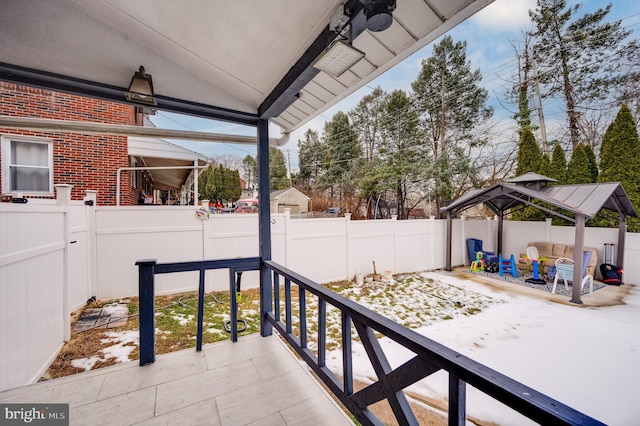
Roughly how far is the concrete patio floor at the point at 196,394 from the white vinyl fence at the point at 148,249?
59 cm

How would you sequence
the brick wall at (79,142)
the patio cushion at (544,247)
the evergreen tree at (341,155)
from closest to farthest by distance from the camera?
the brick wall at (79,142) → the patio cushion at (544,247) → the evergreen tree at (341,155)

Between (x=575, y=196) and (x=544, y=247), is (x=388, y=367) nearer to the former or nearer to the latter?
(x=575, y=196)

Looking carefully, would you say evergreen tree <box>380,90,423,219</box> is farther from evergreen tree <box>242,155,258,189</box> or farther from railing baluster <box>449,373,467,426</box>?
evergreen tree <box>242,155,258,189</box>

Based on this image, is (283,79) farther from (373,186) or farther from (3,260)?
(373,186)

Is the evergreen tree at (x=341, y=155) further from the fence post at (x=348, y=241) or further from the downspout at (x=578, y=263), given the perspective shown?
the downspout at (x=578, y=263)

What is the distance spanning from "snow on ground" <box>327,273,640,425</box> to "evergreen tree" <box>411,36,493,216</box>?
6.81 m

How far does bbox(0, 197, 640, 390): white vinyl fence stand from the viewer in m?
2.09

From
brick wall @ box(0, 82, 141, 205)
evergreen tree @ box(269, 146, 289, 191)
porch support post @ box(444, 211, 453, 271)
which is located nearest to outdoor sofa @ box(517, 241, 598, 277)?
porch support post @ box(444, 211, 453, 271)

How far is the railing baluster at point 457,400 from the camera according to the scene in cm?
88

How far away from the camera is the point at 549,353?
126 inches

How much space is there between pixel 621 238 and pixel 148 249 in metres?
9.77

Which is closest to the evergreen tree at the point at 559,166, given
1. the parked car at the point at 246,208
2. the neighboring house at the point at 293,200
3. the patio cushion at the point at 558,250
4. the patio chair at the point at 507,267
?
the patio cushion at the point at 558,250

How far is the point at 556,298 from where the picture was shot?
5164 millimetres

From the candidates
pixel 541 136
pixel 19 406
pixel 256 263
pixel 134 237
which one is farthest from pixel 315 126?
pixel 19 406
